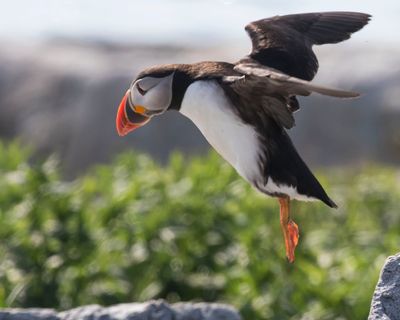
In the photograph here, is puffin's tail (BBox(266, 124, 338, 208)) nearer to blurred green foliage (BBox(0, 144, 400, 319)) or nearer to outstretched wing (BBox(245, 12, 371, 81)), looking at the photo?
outstretched wing (BBox(245, 12, 371, 81))

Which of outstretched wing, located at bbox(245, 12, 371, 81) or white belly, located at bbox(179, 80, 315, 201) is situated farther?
outstretched wing, located at bbox(245, 12, 371, 81)

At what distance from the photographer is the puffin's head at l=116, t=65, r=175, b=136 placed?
4.75 meters

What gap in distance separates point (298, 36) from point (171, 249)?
7.20 feet

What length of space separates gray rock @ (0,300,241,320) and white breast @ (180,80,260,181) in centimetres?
99

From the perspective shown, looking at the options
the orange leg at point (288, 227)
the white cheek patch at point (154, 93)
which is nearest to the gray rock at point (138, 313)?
the orange leg at point (288, 227)

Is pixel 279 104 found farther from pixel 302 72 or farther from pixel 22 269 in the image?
pixel 22 269

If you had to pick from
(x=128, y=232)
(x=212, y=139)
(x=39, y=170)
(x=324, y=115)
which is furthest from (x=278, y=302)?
(x=324, y=115)

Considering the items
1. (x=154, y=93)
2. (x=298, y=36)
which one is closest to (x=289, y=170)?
(x=154, y=93)

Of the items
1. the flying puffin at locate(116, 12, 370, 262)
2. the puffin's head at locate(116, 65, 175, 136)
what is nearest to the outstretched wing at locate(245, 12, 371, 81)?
the flying puffin at locate(116, 12, 370, 262)

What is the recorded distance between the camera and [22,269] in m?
7.06

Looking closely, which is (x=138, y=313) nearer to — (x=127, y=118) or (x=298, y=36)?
(x=127, y=118)

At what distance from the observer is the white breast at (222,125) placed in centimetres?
457

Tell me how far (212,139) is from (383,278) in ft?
2.61

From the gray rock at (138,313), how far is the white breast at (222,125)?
985 mm
